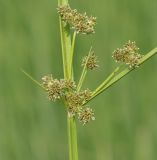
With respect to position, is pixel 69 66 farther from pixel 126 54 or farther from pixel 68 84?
pixel 126 54

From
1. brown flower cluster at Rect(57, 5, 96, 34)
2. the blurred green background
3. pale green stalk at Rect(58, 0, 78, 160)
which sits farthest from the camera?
the blurred green background

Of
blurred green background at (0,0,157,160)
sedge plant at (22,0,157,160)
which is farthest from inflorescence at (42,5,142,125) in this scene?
blurred green background at (0,0,157,160)

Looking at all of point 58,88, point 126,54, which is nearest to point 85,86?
point 126,54

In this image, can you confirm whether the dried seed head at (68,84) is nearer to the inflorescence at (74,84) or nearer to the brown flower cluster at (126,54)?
the inflorescence at (74,84)

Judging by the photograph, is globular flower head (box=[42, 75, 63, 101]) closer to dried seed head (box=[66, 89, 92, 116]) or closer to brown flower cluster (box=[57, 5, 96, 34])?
dried seed head (box=[66, 89, 92, 116])

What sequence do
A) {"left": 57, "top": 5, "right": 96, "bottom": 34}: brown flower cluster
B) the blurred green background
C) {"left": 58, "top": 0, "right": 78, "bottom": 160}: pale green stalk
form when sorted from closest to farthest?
{"left": 58, "top": 0, "right": 78, "bottom": 160}: pale green stalk
{"left": 57, "top": 5, "right": 96, "bottom": 34}: brown flower cluster
the blurred green background

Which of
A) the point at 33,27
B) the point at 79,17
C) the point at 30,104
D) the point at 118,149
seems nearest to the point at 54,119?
the point at 30,104
